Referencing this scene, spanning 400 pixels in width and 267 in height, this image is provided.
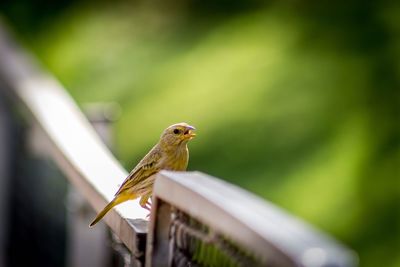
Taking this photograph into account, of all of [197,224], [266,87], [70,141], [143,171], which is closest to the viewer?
[197,224]

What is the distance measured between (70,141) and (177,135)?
0.55 metres

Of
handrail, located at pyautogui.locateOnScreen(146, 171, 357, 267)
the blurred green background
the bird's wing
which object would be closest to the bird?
the bird's wing

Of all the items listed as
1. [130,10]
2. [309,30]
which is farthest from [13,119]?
[130,10]

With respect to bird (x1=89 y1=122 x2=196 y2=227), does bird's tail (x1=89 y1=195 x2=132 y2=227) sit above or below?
below

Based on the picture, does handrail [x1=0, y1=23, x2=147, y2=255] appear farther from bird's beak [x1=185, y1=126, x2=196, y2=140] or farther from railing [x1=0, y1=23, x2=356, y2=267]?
bird's beak [x1=185, y1=126, x2=196, y2=140]

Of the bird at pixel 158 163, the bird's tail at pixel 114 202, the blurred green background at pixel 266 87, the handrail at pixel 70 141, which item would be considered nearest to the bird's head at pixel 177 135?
the bird at pixel 158 163

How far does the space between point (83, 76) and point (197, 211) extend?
27.4ft

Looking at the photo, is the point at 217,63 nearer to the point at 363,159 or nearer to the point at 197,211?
the point at 363,159

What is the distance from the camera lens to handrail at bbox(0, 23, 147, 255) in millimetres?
2684

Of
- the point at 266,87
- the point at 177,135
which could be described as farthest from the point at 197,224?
the point at 266,87

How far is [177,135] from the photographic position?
3.47 meters

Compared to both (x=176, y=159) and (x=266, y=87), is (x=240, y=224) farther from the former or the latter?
(x=266, y=87)

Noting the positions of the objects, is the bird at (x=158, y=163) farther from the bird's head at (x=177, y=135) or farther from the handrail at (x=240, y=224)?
the handrail at (x=240, y=224)

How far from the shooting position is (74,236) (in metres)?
4.95
